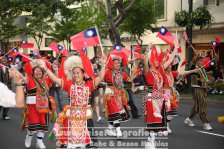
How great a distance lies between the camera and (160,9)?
93.4 feet

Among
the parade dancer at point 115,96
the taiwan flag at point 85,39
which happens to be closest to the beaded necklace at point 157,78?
the parade dancer at point 115,96

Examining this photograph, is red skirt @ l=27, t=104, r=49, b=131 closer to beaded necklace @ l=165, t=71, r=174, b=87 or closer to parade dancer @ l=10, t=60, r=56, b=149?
parade dancer @ l=10, t=60, r=56, b=149

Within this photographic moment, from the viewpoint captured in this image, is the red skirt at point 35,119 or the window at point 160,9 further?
the window at point 160,9

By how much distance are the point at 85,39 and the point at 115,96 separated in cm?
268

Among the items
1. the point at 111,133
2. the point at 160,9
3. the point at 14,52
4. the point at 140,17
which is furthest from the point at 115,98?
the point at 160,9

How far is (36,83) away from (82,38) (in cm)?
201

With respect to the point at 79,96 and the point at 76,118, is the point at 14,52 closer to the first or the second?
the point at 79,96

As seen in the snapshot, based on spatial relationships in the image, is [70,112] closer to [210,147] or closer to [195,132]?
[210,147]

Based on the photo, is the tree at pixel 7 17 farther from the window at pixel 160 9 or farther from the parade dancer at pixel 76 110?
the parade dancer at pixel 76 110

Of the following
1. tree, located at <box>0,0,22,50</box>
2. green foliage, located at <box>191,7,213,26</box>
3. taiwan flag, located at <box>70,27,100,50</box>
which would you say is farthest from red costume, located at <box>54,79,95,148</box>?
tree, located at <box>0,0,22,50</box>

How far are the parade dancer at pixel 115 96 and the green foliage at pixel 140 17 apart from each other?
15.8 meters

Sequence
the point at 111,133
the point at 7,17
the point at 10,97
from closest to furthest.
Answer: the point at 10,97
the point at 111,133
the point at 7,17

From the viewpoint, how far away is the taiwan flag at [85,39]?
20.7 ft

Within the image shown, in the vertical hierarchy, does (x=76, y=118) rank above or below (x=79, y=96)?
below
